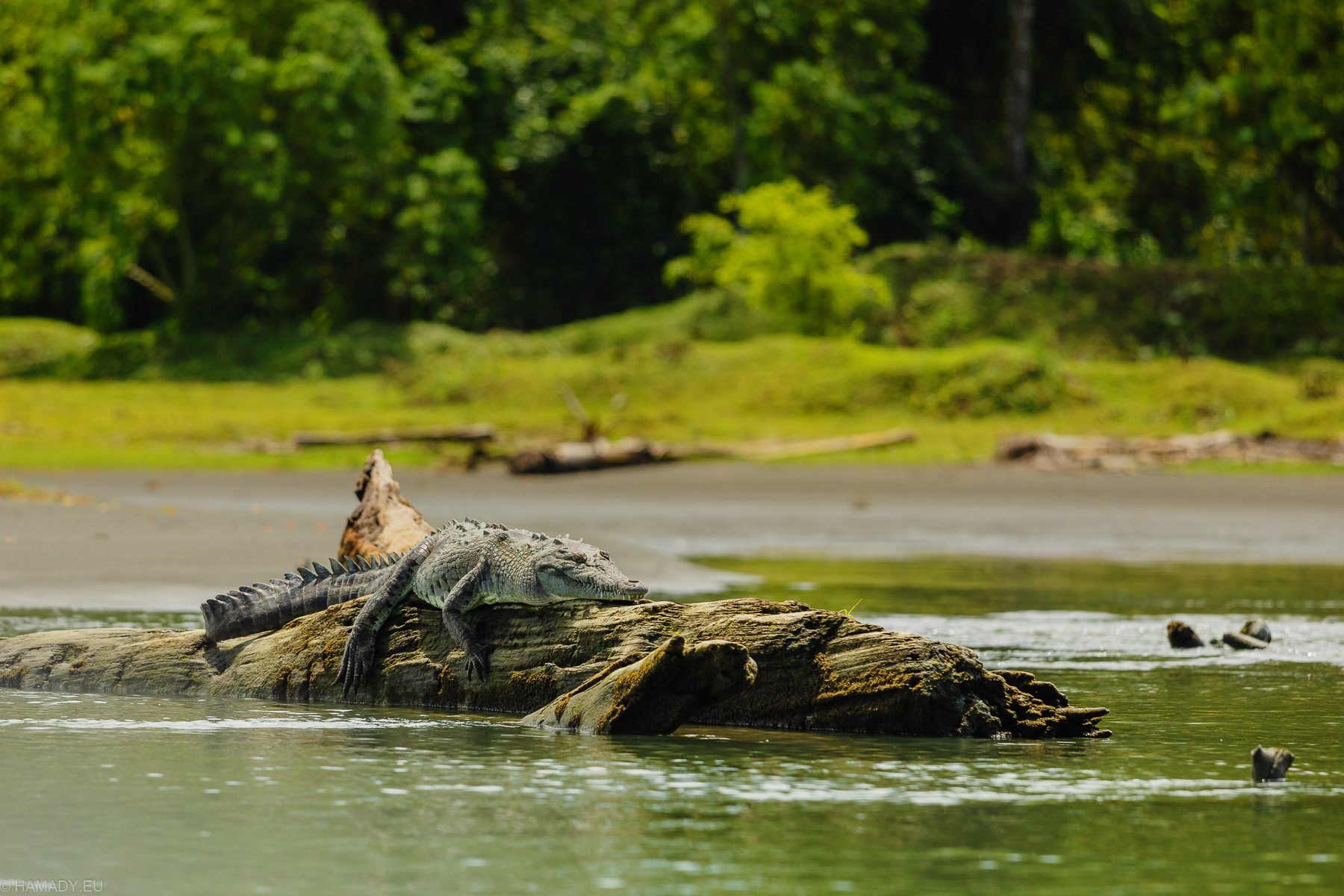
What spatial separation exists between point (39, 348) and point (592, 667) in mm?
34273

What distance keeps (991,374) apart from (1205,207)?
64.8 ft

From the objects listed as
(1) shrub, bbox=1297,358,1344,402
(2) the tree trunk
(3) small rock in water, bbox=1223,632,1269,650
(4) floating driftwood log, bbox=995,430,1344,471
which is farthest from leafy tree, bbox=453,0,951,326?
(3) small rock in water, bbox=1223,632,1269,650

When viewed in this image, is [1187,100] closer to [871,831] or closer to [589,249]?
[589,249]

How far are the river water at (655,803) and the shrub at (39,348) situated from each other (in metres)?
31.4

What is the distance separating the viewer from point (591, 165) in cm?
4662

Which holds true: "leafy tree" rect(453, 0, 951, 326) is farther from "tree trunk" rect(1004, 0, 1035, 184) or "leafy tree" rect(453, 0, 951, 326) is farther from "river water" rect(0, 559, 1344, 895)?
"river water" rect(0, 559, 1344, 895)

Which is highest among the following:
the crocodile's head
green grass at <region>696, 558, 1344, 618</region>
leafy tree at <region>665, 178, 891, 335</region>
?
leafy tree at <region>665, 178, 891, 335</region>

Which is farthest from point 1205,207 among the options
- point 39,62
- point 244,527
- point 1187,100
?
point 244,527

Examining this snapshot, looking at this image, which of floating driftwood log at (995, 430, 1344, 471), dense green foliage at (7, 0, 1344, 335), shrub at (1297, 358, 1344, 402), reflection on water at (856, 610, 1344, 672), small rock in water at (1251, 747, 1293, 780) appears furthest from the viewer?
dense green foliage at (7, 0, 1344, 335)

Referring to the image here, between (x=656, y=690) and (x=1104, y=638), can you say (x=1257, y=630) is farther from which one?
(x=656, y=690)

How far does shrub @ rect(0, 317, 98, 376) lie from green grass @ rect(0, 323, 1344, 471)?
3.09 metres

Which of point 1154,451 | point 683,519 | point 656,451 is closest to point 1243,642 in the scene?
point 683,519

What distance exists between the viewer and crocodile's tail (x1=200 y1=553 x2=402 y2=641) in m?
8.05

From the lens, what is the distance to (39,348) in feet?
125
